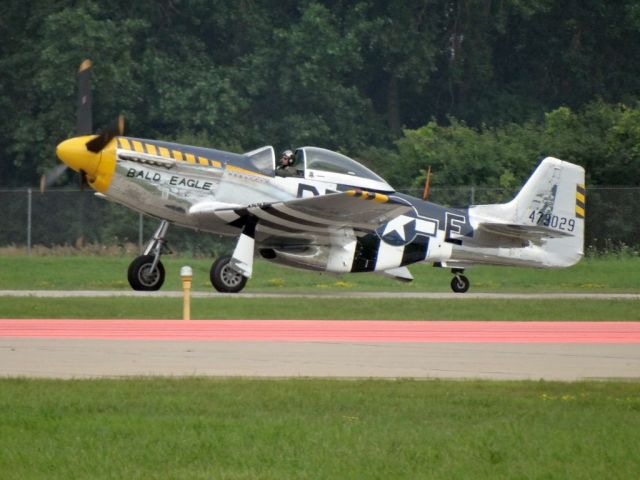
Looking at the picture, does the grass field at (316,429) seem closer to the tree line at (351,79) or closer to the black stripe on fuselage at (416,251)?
the black stripe on fuselage at (416,251)

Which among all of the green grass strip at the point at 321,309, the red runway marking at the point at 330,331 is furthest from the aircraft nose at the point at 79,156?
the red runway marking at the point at 330,331

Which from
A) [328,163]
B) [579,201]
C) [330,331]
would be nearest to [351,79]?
[579,201]

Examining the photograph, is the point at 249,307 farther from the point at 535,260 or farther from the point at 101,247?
the point at 101,247

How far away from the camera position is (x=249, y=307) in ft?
63.7

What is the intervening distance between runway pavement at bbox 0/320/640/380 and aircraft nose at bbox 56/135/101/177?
15.5ft

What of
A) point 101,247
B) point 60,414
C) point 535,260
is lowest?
point 101,247

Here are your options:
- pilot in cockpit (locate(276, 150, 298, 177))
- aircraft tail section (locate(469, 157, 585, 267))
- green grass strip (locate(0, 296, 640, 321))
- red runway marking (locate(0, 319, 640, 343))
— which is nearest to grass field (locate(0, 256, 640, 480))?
red runway marking (locate(0, 319, 640, 343))

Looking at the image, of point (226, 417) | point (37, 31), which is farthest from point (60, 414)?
point (37, 31)

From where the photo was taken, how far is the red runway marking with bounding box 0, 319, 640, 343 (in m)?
15.0

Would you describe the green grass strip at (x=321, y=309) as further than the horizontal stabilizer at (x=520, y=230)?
No

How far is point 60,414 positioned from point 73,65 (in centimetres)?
3712

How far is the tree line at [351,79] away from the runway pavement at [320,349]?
70.4 ft

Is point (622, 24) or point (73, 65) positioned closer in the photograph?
point (73, 65)

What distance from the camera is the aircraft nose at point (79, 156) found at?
21111 mm
